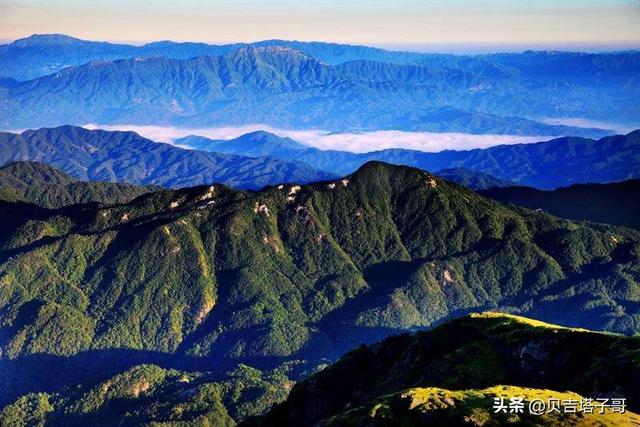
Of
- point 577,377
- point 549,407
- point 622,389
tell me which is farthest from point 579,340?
point 549,407

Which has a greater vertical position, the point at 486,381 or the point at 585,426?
the point at 585,426

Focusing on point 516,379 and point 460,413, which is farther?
point 516,379

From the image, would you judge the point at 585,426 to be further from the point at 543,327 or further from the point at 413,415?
the point at 543,327

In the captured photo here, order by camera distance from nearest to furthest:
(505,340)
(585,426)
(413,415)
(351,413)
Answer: (585,426) < (413,415) < (351,413) < (505,340)

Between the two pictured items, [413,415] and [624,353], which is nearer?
[413,415]

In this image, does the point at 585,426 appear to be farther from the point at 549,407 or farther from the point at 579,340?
the point at 579,340

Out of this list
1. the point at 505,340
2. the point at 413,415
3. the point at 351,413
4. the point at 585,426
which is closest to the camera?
the point at 585,426

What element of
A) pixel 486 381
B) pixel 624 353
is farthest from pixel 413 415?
pixel 624 353

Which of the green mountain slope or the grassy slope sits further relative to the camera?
the green mountain slope

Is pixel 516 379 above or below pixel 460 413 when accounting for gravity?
A: below

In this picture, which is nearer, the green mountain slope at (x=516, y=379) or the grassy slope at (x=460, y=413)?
the grassy slope at (x=460, y=413)
